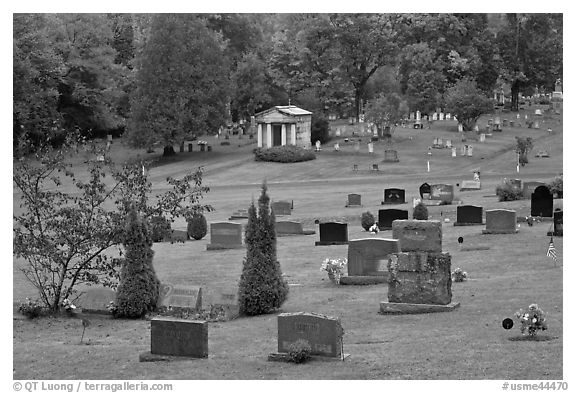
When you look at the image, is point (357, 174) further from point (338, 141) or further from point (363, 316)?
point (363, 316)

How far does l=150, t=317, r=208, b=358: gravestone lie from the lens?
22.6m

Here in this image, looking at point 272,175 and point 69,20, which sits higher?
point 69,20

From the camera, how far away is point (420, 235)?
26.3 metres

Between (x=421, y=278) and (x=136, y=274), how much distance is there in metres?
7.18

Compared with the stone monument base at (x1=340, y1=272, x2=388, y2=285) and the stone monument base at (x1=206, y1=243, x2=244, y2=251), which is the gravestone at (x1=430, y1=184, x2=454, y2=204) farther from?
the stone monument base at (x1=340, y1=272, x2=388, y2=285)

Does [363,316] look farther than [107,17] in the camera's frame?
No

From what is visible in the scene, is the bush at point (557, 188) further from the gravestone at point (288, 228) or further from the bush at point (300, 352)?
the bush at point (300, 352)

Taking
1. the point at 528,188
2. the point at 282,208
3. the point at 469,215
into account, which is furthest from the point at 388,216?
the point at 528,188

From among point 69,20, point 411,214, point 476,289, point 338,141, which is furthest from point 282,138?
point 476,289

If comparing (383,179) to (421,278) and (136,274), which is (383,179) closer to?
(136,274)

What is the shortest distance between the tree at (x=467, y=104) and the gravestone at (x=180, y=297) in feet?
181

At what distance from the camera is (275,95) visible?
300ft

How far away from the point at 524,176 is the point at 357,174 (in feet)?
33.7

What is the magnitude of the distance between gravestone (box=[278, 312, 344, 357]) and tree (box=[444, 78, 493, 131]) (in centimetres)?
6031
